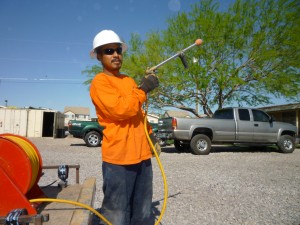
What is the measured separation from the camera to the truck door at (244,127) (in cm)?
1270

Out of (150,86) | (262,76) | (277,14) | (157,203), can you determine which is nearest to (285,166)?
(157,203)

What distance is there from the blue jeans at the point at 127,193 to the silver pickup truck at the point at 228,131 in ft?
30.1

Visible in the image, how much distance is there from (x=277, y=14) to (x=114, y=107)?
19.2 meters

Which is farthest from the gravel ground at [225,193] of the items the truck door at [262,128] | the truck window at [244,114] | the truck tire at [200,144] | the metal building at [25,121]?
the metal building at [25,121]

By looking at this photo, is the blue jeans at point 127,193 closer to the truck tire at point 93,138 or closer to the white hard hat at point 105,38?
the white hard hat at point 105,38

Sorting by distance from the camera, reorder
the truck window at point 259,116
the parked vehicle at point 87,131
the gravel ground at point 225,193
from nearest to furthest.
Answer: the gravel ground at point 225,193
the truck window at point 259,116
the parked vehicle at point 87,131

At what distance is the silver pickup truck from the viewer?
12.0m

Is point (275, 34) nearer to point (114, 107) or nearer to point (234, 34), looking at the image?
point (234, 34)

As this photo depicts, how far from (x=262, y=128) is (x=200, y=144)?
130 inches

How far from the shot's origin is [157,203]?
4.81 m

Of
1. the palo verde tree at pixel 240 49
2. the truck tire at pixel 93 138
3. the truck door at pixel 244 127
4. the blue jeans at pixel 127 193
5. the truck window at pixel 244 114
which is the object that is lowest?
the blue jeans at pixel 127 193

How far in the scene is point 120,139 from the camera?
253 cm

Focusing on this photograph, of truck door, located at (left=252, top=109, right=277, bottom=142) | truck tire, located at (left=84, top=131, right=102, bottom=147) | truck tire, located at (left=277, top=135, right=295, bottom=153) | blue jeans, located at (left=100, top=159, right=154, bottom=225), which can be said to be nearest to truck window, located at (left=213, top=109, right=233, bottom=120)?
truck door, located at (left=252, top=109, right=277, bottom=142)

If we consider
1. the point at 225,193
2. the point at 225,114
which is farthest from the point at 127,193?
the point at 225,114
